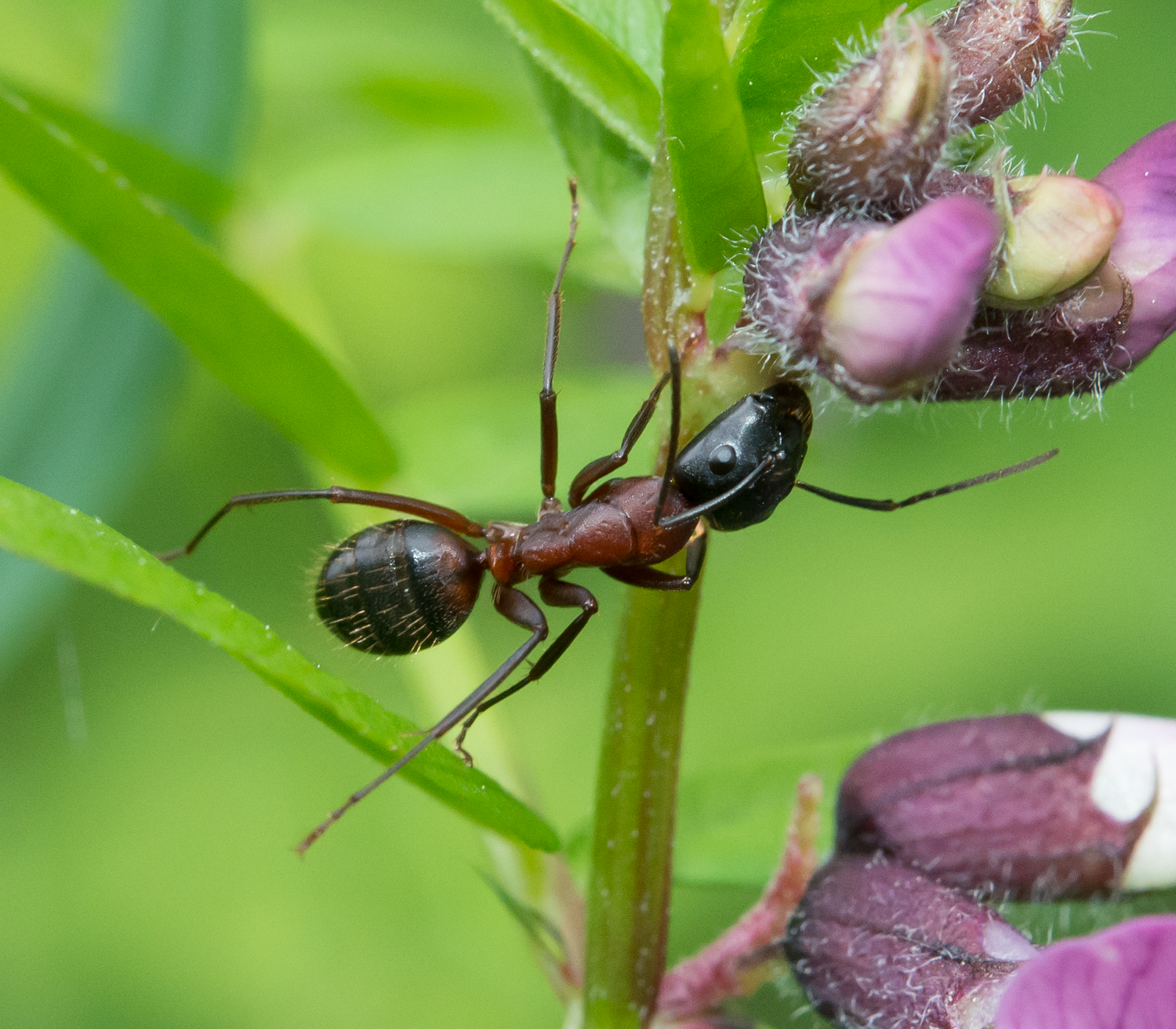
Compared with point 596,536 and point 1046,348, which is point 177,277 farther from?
point 1046,348

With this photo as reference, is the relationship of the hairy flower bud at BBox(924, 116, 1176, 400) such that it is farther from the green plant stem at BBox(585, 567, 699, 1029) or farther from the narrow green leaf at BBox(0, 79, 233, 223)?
the narrow green leaf at BBox(0, 79, 233, 223)

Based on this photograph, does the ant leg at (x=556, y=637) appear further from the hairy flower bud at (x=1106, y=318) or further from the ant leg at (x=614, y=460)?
the hairy flower bud at (x=1106, y=318)

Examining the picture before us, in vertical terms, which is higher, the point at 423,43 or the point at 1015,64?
the point at 423,43

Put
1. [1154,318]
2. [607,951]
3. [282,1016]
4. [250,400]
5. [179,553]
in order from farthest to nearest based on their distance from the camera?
1. [282,1016]
2. [179,553]
3. [250,400]
4. [607,951]
5. [1154,318]

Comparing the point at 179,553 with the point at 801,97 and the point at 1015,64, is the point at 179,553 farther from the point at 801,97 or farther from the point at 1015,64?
the point at 1015,64

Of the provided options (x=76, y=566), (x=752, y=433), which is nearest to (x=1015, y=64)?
(x=752, y=433)

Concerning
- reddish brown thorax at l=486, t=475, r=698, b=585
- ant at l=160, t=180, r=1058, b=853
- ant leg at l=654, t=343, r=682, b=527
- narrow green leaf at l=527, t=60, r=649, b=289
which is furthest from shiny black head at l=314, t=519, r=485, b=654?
narrow green leaf at l=527, t=60, r=649, b=289

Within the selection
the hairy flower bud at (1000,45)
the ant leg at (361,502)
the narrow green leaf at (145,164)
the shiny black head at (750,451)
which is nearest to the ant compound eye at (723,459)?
the shiny black head at (750,451)
